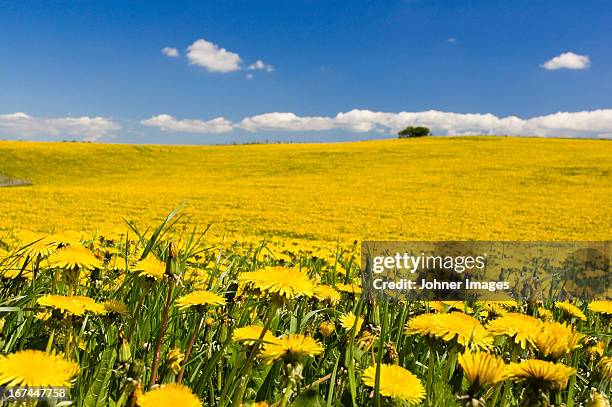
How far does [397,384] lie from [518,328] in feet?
1.05

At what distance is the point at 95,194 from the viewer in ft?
58.3

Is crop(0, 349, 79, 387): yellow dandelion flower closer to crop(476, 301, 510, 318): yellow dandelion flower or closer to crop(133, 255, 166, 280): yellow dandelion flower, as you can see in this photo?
crop(133, 255, 166, 280): yellow dandelion flower

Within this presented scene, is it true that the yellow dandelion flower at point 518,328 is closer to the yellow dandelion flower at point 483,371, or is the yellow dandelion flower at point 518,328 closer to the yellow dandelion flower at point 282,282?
the yellow dandelion flower at point 483,371

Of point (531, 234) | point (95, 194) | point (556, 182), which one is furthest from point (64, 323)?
point (556, 182)

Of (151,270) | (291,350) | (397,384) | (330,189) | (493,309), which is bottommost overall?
(330,189)

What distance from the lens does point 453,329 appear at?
A: 125 centimetres

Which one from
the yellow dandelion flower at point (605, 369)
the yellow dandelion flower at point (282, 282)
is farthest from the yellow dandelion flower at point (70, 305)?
the yellow dandelion flower at point (605, 369)

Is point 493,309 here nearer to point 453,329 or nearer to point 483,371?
point 453,329

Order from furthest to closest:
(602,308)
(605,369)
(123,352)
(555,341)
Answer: (602,308)
(605,369)
(123,352)
(555,341)

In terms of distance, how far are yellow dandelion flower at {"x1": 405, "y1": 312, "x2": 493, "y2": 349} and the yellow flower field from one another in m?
0.78

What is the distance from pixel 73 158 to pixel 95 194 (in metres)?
17.2

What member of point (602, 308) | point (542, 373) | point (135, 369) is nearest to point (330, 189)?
point (602, 308)

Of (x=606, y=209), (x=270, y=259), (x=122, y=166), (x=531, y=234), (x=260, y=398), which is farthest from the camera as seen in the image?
(x=122, y=166)

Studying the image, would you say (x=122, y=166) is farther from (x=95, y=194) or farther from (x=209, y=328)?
(x=209, y=328)
